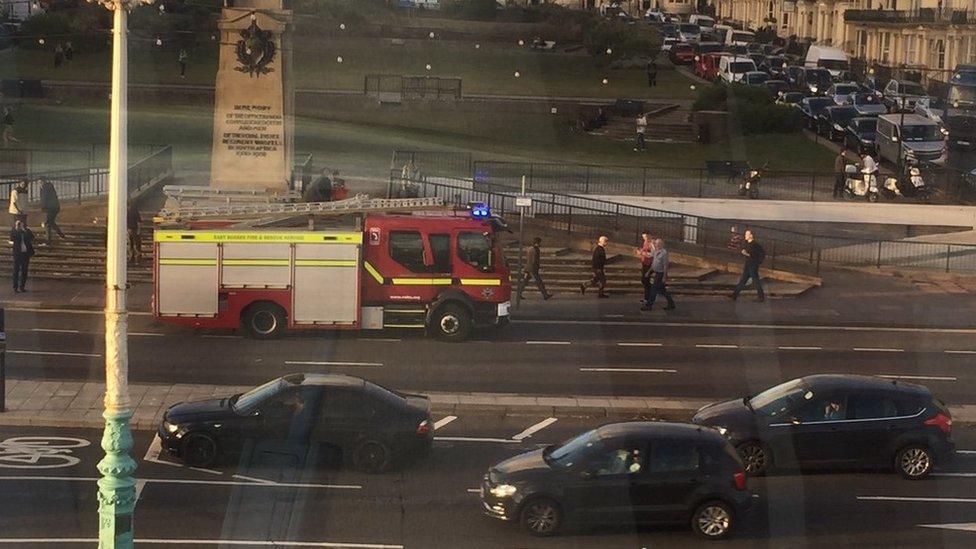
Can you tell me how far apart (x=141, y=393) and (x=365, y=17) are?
61.2m

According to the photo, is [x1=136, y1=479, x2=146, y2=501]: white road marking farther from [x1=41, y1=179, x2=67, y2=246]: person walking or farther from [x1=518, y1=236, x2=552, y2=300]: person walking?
[x1=41, y1=179, x2=67, y2=246]: person walking

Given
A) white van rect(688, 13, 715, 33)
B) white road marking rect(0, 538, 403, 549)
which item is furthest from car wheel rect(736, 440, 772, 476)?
white van rect(688, 13, 715, 33)

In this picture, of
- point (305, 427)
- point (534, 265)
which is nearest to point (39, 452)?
point (305, 427)

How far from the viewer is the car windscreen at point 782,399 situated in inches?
688

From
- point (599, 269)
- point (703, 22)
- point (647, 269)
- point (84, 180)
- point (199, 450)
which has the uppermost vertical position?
point (703, 22)

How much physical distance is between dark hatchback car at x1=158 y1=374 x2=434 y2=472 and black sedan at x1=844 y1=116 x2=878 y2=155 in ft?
112

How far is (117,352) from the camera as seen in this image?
1000 cm

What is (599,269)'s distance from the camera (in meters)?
28.8

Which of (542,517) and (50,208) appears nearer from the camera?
(542,517)

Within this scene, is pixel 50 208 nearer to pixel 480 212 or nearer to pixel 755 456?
pixel 480 212

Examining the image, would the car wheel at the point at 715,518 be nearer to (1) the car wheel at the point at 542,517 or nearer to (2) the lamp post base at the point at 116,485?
(1) the car wheel at the point at 542,517

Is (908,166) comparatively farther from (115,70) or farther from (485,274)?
(115,70)

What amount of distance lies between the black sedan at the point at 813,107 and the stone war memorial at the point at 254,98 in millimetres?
26949

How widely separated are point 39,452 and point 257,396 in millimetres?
2519
